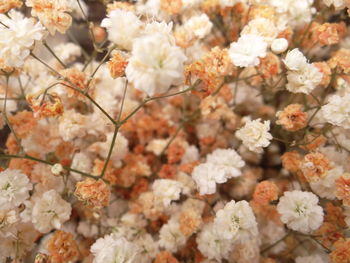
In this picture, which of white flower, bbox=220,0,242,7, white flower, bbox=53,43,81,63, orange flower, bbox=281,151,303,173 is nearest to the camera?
orange flower, bbox=281,151,303,173

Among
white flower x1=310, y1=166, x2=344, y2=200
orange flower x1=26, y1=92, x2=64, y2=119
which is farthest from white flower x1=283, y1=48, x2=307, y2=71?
orange flower x1=26, y1=92, x2=64, y2=119

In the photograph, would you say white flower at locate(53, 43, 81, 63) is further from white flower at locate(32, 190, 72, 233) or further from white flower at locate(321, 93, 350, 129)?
white flower at locate(321, 93, 350, 129)

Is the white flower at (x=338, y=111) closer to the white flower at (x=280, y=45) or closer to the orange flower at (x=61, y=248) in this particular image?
the white flower at (x=280, y=45)

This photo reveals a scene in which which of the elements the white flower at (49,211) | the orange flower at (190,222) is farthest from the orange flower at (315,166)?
the white flower at (49,211)

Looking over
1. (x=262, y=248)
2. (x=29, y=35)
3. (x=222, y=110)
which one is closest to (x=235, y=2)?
(x=222, y=110)

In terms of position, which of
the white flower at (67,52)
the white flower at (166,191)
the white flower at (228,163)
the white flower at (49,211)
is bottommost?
the white flower at (166,191)

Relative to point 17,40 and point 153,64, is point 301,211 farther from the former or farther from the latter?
point 17,40
